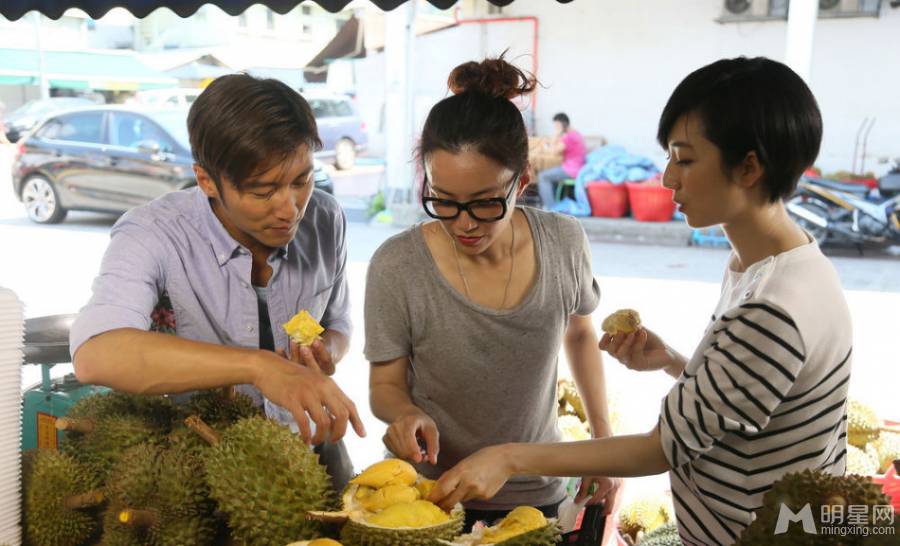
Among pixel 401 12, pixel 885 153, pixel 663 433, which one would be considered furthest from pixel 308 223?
pixel 885 153

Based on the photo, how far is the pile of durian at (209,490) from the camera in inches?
52.3

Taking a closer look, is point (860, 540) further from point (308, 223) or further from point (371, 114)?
point (371, 114)

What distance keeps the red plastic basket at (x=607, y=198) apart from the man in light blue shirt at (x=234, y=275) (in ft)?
30.3

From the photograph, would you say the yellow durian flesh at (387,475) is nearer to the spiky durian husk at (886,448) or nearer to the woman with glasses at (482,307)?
the woman with glasses at (482,307)

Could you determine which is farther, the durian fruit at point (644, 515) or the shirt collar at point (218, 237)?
the durian fruit at point (644, 515)

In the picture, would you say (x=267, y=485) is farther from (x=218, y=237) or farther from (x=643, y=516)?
(x=643, y=516)

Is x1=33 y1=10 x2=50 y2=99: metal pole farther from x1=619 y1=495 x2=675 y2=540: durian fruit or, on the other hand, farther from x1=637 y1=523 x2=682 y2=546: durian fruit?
x1=637 y1=523 x2=682 y2=546: durian fruit

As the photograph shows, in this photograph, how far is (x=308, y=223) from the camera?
217 centimetres

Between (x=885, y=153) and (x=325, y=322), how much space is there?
10.8m

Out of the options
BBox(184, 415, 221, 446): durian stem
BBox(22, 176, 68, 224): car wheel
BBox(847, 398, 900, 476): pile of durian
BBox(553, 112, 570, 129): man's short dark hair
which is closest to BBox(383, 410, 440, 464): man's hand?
BBox(184, 415, 221, 446): durian stem

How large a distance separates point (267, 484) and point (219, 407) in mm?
358

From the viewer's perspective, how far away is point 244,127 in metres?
1.68

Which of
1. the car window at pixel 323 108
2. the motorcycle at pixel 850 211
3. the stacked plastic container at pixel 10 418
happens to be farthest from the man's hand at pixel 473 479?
the car window at pixel 323 108

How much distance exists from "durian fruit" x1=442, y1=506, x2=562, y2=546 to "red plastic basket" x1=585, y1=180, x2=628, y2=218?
32.8 feet
